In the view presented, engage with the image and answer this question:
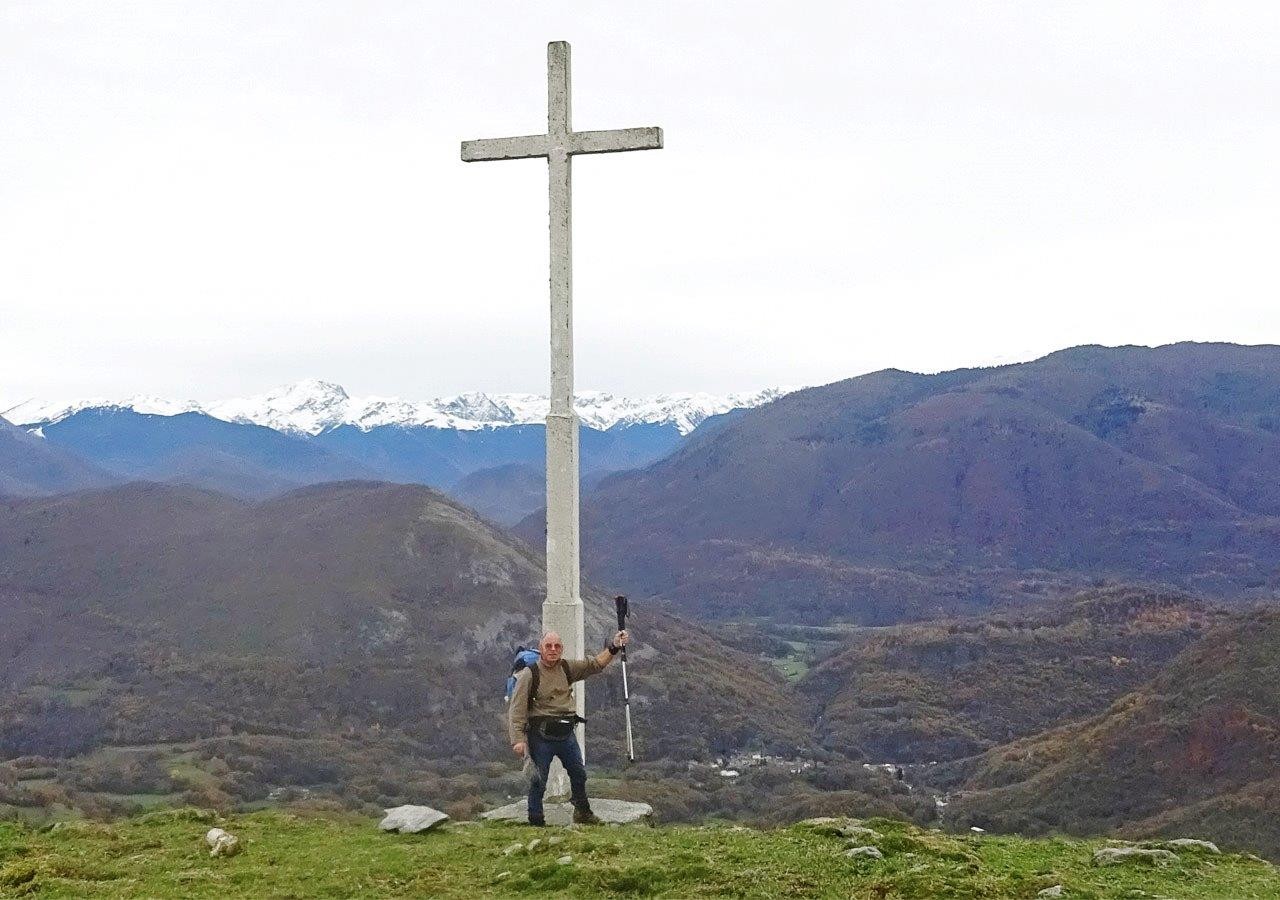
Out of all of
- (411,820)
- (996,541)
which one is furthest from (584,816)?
(996,541)

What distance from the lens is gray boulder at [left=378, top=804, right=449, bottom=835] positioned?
39.6 feet

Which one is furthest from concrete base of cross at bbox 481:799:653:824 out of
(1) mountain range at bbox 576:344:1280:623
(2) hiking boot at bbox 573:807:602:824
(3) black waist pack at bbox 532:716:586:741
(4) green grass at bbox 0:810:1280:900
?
(1) mountain range at bbox 576:344:1280:623

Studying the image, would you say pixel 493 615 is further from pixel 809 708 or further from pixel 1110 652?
pixel 1110 652

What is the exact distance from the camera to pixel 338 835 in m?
12.0

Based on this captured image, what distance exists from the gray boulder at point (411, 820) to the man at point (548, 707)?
52.6 inches

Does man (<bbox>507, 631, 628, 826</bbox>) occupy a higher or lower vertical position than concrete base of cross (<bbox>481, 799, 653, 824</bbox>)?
higher

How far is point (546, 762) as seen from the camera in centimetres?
1162

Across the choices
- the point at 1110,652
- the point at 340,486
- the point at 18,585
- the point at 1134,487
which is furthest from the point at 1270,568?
the point at 18,585

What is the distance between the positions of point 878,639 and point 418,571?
43.2 metres

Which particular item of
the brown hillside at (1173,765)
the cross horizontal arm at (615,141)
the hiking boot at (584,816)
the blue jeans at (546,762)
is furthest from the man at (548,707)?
the brown hillside at (1173,765)

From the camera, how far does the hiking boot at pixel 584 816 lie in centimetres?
1226

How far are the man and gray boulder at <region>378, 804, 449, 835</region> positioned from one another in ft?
4.38

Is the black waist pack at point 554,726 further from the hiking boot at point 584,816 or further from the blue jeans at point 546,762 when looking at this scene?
the hiking boot at point 584,816

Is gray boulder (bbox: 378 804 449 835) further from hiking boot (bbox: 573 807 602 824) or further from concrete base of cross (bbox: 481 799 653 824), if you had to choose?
hiking boot (bbox: 573 807 602 824)
